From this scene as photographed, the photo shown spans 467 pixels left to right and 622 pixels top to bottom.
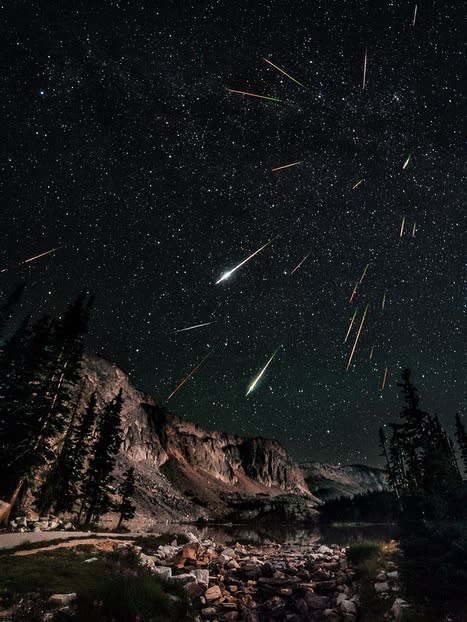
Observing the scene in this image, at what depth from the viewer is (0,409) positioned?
101 ft

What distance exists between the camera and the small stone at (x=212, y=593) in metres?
12.0

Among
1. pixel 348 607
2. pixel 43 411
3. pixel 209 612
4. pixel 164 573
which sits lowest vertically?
pixel 209 612

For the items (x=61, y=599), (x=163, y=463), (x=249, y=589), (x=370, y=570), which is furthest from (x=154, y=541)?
(x=163, y=463)

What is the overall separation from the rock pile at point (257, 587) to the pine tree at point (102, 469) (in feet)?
99.1

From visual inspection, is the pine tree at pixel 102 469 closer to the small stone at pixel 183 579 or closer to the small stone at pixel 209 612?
the small stone at pixel 183 579

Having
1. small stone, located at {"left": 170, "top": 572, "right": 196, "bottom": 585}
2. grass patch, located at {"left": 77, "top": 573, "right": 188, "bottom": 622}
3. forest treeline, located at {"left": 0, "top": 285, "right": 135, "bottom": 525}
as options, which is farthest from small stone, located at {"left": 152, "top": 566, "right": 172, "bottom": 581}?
forest treeline, located at {"left": 0, "top": 285, "right": 135, "bottom": 525}

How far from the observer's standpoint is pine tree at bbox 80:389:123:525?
142 feet

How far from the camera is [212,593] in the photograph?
481 inches

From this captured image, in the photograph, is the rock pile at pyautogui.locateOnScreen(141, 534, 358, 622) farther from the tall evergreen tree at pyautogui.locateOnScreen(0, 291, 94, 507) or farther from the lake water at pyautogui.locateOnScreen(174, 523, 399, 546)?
the lake water at pyautogui.locateOnScreen(174, 523, 399, 546)

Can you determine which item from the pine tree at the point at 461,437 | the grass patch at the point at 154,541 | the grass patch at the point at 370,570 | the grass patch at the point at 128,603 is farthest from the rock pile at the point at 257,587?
the pine tree at the point at 461,437

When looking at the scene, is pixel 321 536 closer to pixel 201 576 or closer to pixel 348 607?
pixel 348 607

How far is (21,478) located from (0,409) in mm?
9794

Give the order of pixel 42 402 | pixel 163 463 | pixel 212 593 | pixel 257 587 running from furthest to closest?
pixel 163 463
pixel 42 402
pixel 257 587
pixel 212 593

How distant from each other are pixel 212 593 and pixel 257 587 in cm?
303
